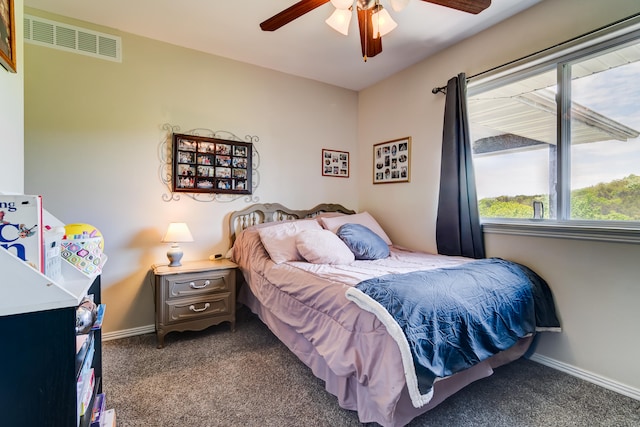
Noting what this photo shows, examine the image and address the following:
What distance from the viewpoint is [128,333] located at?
2551mm

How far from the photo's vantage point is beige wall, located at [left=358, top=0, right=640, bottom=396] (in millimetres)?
1829

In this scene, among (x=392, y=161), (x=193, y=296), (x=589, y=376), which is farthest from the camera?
(x=392, y=161)

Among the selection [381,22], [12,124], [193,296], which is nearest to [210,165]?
[193,296]

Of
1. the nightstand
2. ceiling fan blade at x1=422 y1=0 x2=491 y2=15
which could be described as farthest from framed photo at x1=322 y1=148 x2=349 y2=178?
ceiling fan blade at x1=422 y1=0 x2=491 y2=15

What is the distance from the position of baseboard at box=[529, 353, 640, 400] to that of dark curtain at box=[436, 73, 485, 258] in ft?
2.69

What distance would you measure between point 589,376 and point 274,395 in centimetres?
202

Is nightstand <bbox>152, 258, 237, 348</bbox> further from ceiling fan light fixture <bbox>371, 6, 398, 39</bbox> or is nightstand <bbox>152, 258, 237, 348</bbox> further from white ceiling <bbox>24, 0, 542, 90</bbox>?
ceiling fan light fixture <bbox>371, 6, 398, 39</bbox>

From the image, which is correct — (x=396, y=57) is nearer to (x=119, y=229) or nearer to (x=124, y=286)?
(x=119, y=229)

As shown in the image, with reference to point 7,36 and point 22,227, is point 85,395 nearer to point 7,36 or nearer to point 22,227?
point 22,227

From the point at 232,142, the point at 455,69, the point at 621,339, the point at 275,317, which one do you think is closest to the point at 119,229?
the point at 232,142

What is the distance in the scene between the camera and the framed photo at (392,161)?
316 centimetres

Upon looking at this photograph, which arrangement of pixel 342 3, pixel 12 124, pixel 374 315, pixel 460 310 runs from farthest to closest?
pixel 342 3 → pixel 460 310 → pixel 374 315 → pixel 12 124

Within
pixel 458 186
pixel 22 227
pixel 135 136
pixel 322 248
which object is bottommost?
pixel 322 248

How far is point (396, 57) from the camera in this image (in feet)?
9.58
